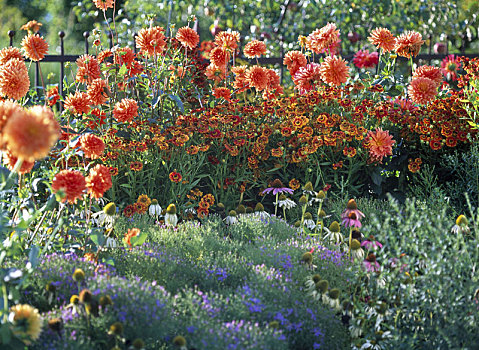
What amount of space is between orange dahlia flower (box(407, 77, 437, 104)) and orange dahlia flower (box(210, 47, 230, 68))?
123 centimetres

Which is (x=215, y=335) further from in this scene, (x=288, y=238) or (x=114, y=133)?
(x=114, y=133)

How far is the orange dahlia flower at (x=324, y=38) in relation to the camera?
372 centimetres

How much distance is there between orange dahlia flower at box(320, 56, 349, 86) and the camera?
3.48m

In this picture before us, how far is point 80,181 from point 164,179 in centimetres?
139

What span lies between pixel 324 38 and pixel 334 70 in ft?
1.17

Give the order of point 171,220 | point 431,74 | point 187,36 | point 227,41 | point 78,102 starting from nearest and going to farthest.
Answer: point 171,220 → point 78,102 → point 187,36 → point 227,41 → point 431,74

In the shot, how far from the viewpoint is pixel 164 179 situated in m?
3.23

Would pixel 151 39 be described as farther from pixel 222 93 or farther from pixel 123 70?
pixel 222 93

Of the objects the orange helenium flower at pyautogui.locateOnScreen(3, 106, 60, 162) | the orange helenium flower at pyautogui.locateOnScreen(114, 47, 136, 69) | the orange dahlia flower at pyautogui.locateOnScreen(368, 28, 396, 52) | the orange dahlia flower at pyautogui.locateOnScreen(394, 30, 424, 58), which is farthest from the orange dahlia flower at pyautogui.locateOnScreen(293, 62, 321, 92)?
the orange helenium flower at pyautogui.locateOnScreen(3, 106, 60, 162)

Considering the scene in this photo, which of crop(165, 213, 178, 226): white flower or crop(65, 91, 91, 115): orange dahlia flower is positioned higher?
crop(65, 91, 91, 115): orange dahlia flower

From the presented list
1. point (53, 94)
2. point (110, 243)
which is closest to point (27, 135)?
point (110, 243)

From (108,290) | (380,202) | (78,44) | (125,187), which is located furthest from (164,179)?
(78,44)

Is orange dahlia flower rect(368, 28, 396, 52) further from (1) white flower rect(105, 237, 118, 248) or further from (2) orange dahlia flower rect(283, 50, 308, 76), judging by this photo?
(1) white flower rect(105, 237, 118, 248)

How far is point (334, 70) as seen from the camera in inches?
138
